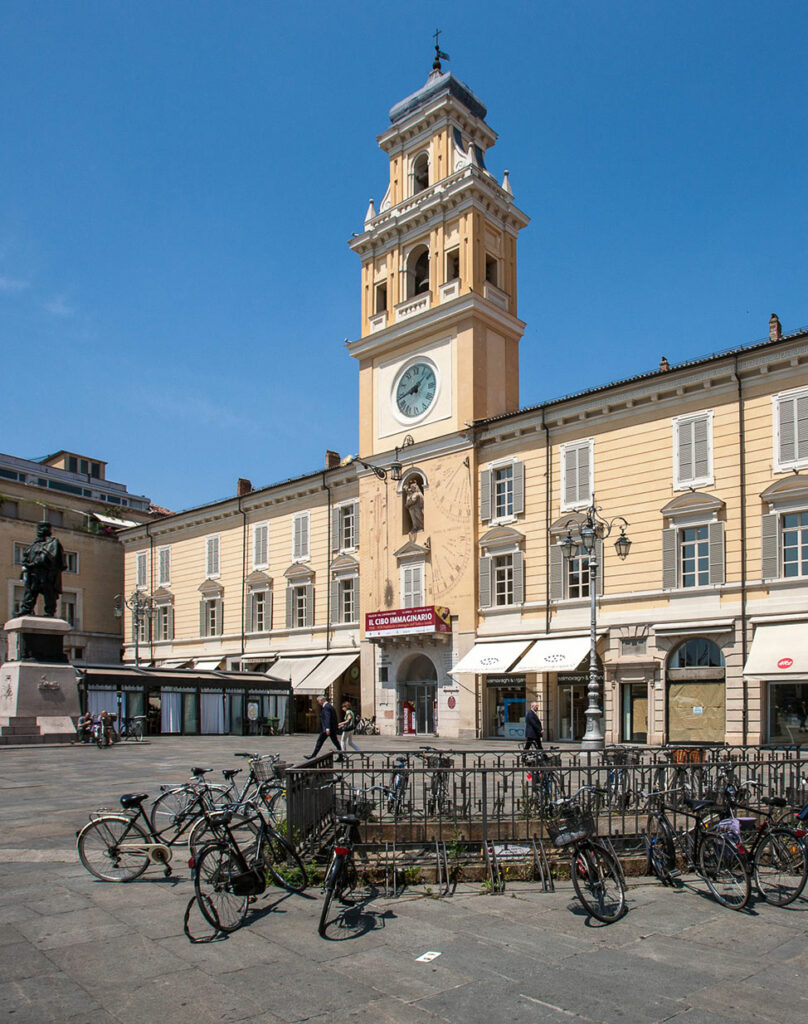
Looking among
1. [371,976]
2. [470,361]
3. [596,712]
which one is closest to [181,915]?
[371,976]

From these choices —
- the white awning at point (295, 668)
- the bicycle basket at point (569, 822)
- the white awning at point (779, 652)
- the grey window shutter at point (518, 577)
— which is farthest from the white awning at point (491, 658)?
the bicycle basket at point (569, 822)

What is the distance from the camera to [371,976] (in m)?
6.89

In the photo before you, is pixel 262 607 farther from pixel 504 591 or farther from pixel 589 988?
pixel 589 988

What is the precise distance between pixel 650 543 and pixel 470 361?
37.8ft

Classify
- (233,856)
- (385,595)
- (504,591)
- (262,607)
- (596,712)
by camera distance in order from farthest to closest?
(262,607) → (385,595) → (504,591) → (596,712) → (233,856)

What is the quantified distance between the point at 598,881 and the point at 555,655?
78.8 ft

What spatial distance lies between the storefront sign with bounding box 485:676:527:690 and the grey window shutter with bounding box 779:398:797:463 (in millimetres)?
12422

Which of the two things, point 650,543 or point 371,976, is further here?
point 650,543

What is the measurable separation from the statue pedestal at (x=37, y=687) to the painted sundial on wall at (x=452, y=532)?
14.9 m

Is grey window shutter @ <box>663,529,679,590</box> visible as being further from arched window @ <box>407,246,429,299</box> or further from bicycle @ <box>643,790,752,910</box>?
bicycle @ <box>643,790,752,910</box>

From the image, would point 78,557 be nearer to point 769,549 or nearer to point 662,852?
point 769,549

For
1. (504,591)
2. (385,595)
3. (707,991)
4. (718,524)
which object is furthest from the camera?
(385,595)

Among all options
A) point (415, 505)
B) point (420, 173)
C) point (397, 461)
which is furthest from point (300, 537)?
point (420, 173)

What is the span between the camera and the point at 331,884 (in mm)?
8086
